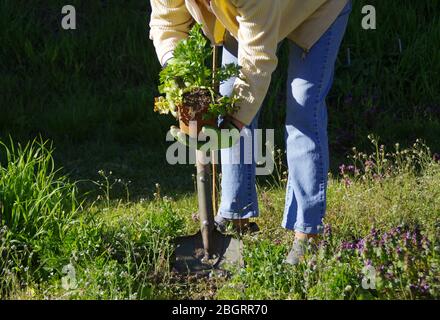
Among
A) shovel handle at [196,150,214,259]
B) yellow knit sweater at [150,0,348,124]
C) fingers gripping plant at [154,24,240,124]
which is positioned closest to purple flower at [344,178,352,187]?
shovel handle at [196,150,214,259]

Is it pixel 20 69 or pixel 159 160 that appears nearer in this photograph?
pixel 159 160

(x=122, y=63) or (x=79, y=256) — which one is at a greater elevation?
(x=122, y=63)

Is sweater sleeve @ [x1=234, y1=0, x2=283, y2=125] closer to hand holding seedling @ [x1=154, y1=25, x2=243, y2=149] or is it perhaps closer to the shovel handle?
hand holding seedling @ [x1=154, y1=25, x2=243, y2=149]

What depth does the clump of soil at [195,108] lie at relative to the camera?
3.91 m

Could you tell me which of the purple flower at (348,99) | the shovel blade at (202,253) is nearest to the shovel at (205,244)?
the shovel blade at (202,253)

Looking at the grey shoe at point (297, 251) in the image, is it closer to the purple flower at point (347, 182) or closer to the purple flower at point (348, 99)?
the purple flower at point (347, 182)

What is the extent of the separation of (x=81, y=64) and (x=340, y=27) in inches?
109

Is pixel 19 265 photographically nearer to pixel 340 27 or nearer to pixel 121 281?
pixel 121 281

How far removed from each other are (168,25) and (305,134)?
723 mm

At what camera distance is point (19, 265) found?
4.02 m
